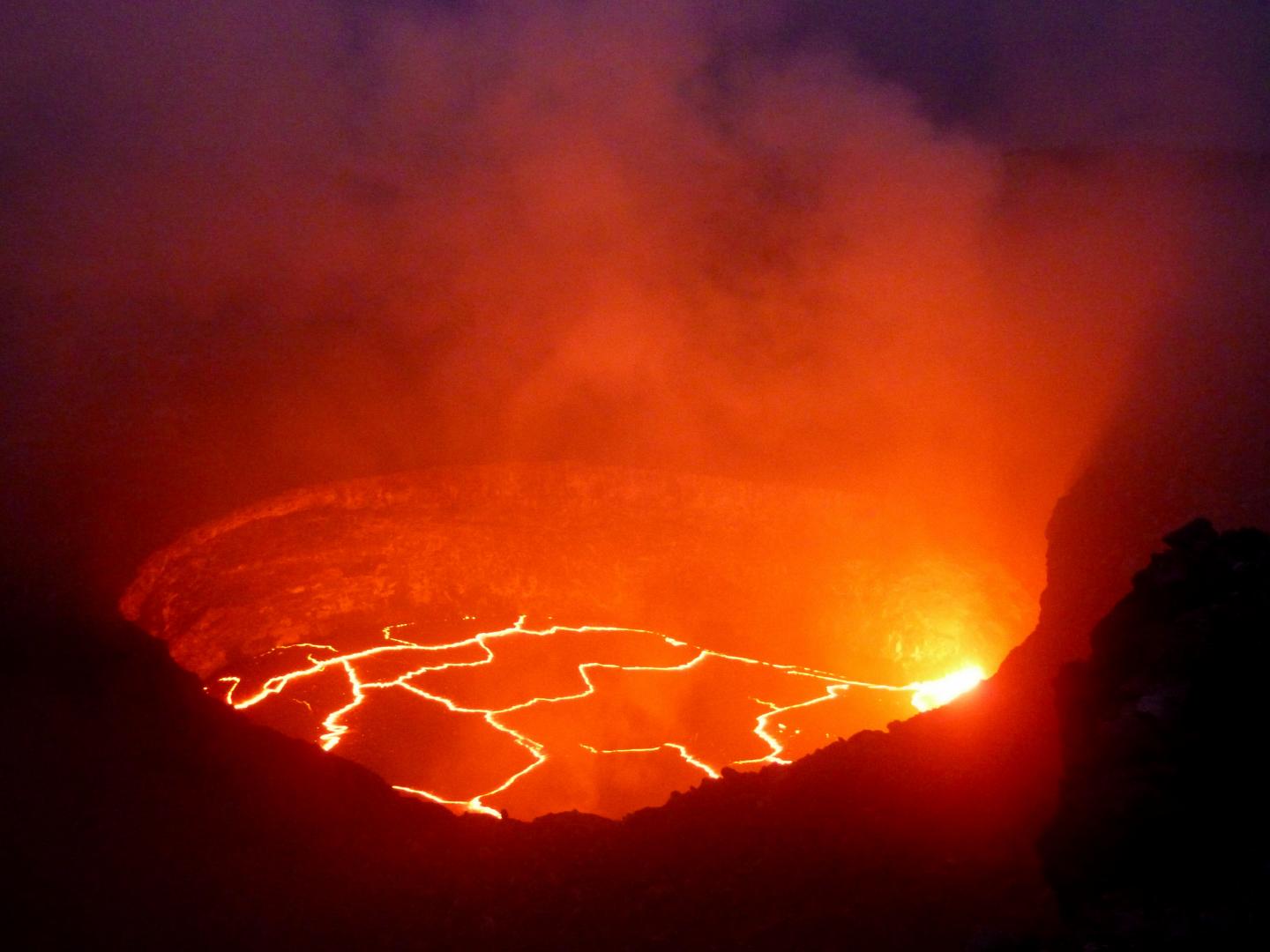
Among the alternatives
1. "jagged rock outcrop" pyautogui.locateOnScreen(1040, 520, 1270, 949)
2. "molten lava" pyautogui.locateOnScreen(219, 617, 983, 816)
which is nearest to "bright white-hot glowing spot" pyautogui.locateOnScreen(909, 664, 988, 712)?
"molten lava" pyautogui.locateOnScreen(219, 617, 983, 816)

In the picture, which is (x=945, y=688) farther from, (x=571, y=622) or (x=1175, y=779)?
(x=1175, y=779)

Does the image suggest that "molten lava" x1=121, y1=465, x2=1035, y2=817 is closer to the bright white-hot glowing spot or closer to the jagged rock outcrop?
the bright white-hot glowing spot

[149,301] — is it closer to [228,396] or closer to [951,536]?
[228,396]

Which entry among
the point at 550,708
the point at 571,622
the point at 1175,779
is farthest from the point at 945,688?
the point at 1175,779

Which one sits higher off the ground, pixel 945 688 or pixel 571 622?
pixel 571 622

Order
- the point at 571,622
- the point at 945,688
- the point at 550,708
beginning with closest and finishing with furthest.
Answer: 1. the point at 550,708
2. the point at 945,688
3. the point at 571,622

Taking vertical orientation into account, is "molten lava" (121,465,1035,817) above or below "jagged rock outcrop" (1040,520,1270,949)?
above

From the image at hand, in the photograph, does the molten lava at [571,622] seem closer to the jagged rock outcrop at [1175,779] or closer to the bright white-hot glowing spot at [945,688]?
the bright white-hot glowing spot at [945,688]
